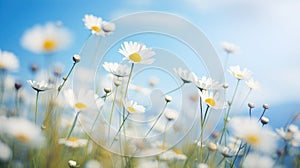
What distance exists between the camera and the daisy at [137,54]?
1.22 m

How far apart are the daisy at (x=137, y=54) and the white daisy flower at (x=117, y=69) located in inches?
1.2

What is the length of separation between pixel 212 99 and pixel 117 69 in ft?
0.80

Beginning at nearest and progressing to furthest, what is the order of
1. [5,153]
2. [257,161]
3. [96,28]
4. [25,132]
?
1. [25,132]
2. [5,153]
3. [257,161]
4. [96,28]

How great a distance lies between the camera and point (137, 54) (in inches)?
48.3

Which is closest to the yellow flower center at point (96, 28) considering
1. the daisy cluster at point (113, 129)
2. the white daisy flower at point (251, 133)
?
the daisy cluster at point (113, 129)

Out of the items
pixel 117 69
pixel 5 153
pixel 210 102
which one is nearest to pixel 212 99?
pixel 210 102

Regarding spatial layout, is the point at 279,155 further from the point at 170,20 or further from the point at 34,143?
the point at 34,143

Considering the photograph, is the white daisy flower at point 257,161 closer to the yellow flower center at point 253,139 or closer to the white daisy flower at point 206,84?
the yellow flower center at point 253,139

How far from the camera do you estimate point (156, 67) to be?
57.1 inches

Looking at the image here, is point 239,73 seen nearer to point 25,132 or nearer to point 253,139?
point 253,139

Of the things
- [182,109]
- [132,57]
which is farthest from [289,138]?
[132,57]

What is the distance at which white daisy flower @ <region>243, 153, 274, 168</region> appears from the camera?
1238 millimetres

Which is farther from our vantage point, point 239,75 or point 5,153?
point 239,75

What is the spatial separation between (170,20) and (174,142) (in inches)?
16.1
